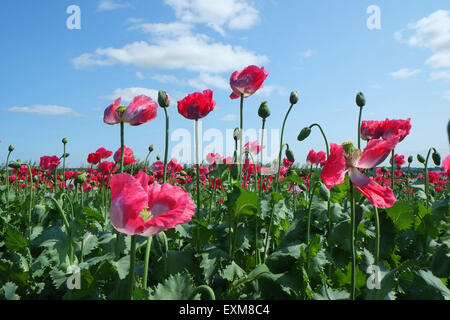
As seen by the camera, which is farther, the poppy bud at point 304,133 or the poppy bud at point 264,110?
the poppy bud at point 264,110

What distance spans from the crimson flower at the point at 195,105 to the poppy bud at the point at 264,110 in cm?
39

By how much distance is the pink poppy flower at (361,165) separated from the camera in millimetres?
1142

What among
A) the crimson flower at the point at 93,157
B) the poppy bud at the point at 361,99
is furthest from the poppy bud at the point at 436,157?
the crimson flower at the point at 93,157

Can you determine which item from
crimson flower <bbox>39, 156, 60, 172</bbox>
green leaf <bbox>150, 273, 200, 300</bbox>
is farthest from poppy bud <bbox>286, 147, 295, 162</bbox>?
crimson flower <bbox>39, 156, 60, 172</bbox>

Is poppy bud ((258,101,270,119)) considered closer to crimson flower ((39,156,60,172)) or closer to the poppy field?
the poppy field

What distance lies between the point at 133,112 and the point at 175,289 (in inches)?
37.1

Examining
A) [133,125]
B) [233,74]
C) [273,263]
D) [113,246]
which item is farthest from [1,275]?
[233,74]

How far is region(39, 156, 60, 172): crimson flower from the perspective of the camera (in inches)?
156

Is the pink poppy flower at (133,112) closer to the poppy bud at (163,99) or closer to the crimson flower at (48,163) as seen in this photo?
the poppy bud at (163,99)

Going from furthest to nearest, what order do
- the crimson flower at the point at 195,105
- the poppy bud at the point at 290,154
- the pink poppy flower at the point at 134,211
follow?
the poppy bud at the point at 290,154
the crimson flower at the point at 195,105
the pink poppy flower at the point at 134,211

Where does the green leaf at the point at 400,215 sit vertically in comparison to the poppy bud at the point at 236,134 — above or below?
below

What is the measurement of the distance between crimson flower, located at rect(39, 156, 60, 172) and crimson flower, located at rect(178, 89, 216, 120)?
2386 mm

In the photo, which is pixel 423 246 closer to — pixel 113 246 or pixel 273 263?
pixel 273 263

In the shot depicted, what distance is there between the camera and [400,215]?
2.36 metres
